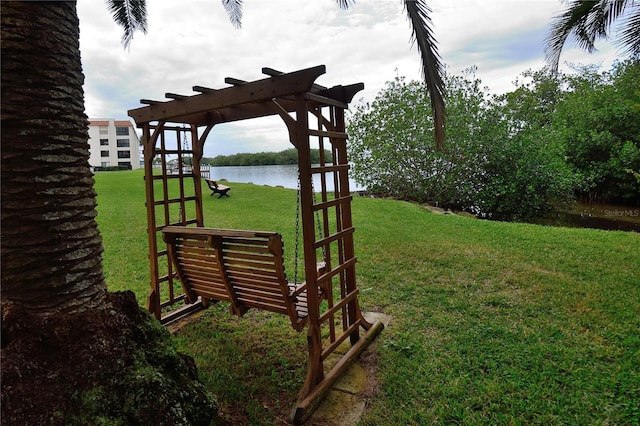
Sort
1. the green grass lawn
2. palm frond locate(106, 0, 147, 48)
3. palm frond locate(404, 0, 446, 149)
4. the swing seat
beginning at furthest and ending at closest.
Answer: palm frond locate(106, 0, 147, 48) → palm frond locate(404, 0, 446, 149) → the swing seat → the green grass lawn

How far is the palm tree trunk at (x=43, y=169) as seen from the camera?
59.0 inches

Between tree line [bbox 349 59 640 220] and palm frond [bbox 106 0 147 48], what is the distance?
7.59 meters

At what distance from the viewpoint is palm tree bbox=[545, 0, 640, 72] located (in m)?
5.13

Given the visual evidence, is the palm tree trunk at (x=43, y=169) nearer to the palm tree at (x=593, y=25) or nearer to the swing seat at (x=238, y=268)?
the swing seat at (x=238, y=268)

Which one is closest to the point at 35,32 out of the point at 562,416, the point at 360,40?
the point at 562,416

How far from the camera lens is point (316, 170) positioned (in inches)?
98.0

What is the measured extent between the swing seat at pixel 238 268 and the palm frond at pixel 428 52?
1.65 meters

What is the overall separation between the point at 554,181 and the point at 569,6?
5.49 metres

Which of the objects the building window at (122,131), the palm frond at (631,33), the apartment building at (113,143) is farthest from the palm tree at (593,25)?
the building window at (122,131)

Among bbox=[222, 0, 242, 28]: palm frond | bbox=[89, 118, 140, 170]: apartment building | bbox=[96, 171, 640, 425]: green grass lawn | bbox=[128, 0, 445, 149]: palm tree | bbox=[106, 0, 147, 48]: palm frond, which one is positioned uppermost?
bbox=[89, 118, 140, 170]: apartment building

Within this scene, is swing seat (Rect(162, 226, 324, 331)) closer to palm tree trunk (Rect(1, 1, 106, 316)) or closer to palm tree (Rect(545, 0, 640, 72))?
palm tree trunk (Rect(1, 1, 106, 316))

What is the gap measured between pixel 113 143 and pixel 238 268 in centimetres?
4749

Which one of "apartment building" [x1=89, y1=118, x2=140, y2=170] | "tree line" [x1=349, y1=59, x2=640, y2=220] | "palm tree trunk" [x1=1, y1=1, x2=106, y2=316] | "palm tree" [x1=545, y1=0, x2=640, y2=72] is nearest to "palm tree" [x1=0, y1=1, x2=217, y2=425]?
"palm tree trunk" [x1=1, y1=1, x2=106, y2=316]

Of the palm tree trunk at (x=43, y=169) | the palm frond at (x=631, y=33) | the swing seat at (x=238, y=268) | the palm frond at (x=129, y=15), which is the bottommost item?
the swing seat at (x=238, y=268)
